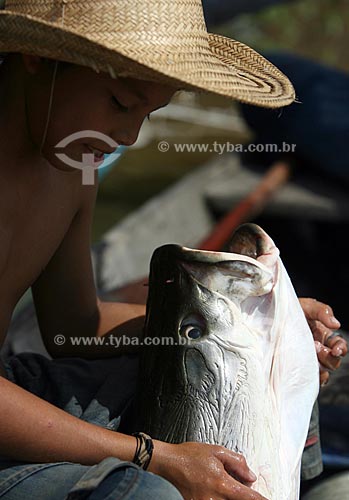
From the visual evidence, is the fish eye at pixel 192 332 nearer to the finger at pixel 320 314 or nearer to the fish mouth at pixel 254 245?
the fish mouth at pixel 254 245

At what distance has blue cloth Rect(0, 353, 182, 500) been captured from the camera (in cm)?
193

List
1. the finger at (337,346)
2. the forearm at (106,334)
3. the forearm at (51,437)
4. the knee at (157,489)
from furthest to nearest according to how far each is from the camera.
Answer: the forearm at (106,334)
the finger at (337,346)
the forearm at (51,437)
the knee at (157,489)

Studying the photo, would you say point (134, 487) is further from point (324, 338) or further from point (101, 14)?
point (101, 14)

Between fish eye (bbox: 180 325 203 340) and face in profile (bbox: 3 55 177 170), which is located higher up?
face in profile (bbox: 3 55 177 170)

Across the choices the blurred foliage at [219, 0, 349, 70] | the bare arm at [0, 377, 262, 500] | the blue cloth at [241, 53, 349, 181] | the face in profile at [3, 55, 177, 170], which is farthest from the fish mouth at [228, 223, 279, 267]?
the blurred foliage at [219, 0, 349, 70]

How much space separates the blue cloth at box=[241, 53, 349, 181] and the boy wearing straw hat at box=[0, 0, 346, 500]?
3653 mm

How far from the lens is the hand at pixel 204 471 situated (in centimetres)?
198

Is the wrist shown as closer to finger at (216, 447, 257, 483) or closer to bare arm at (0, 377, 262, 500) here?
bare arm at (0, 377, 262, 500)

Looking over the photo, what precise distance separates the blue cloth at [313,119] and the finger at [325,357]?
3.64 metres

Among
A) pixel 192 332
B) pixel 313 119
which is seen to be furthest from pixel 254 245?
pixel 313 119

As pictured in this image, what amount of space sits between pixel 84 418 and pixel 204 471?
0.39 metres

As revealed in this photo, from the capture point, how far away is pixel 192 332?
212 cm

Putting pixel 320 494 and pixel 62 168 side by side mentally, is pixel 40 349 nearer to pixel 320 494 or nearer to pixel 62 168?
pixel 320 494

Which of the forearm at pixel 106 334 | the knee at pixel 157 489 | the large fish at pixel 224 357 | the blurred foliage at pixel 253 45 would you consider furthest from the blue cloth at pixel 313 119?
the knee at pixel 157 489
